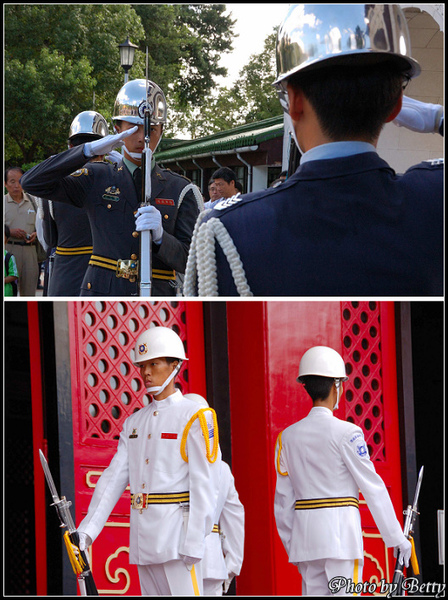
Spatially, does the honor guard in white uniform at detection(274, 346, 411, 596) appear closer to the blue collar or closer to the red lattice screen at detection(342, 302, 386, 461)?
the red lattice screen at detection(342, 302, 386, 461)

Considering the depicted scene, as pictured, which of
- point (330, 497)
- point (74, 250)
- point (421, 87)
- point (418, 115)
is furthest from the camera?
point (421, 87)

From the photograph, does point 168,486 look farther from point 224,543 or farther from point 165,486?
point 224,543

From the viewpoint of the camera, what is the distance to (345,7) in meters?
1.92

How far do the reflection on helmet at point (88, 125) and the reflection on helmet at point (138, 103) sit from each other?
147cm

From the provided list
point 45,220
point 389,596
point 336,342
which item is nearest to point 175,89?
point 45,220

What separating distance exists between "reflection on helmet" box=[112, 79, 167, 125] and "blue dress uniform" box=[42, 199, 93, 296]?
1.19 metres

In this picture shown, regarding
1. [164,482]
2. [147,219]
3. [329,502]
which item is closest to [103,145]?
[147,219]

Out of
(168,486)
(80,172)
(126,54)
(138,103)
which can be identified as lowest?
(168,486)

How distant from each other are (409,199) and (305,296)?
32 cm

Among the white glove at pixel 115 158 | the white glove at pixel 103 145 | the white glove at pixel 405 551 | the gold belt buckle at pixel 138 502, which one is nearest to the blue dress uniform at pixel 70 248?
the white glove at pixel 115 158

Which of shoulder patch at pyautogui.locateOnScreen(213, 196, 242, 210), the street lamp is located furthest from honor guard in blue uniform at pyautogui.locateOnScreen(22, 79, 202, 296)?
shoulder patch at pyautogui.locateOnScreen(213, 196, 242, 210)

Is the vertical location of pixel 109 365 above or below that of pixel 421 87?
below

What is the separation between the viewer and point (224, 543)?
4.43 meters

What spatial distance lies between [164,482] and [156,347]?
25.9 inches
